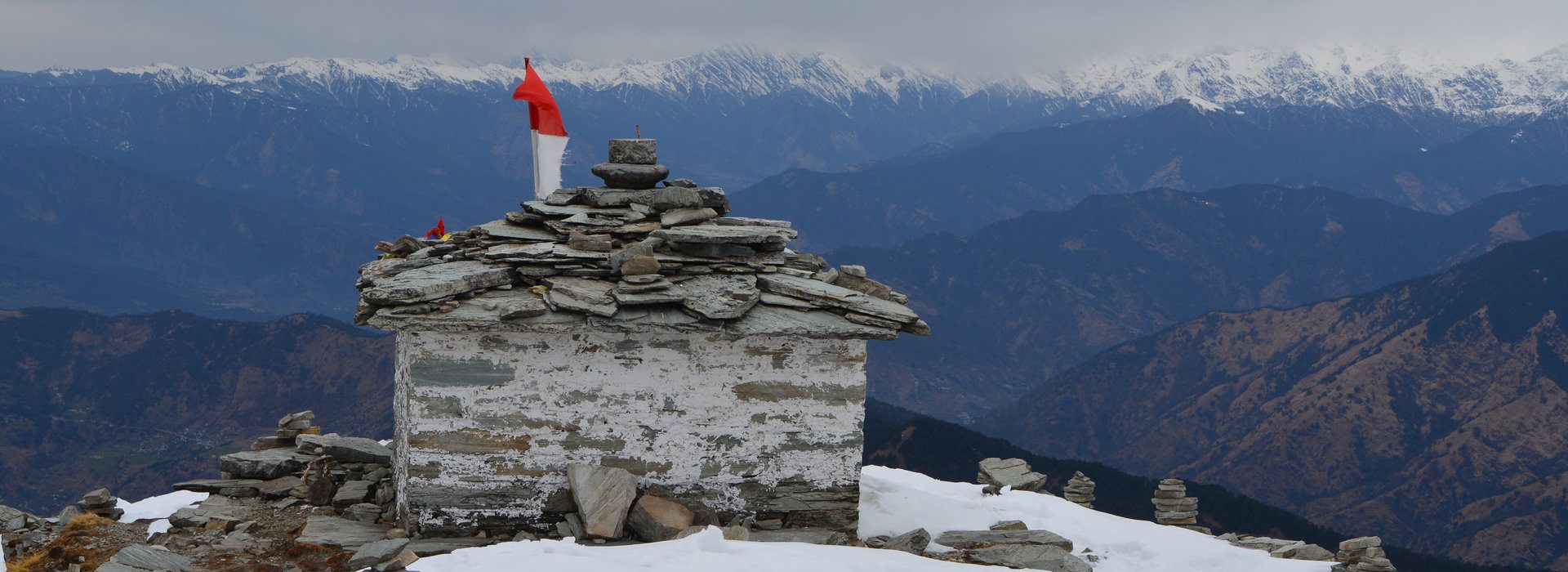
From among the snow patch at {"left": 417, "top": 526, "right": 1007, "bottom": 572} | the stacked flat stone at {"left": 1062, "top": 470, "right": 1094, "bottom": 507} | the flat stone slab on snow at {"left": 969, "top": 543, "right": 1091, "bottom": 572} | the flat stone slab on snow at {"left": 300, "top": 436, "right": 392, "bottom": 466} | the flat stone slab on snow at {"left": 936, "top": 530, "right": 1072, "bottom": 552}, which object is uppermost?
the stacked flat stone at {"left": 1062, "top": 470, "right": 1094, "bottom": 507}

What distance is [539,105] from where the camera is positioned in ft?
58.0

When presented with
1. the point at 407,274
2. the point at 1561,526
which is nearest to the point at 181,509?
the point at 407,274

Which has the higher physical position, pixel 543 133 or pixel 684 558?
pixel 543 133

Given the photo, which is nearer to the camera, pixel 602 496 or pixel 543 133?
pixel 602 496

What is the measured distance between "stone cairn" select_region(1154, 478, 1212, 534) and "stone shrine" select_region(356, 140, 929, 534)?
9193 mm

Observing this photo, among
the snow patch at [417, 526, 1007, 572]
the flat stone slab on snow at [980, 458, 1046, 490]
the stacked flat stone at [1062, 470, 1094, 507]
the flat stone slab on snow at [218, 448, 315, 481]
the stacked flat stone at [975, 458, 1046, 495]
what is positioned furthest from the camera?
the stacked flat stone at [1062, 470, 1094, 507]

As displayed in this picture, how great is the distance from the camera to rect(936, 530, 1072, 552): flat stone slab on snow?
52.1 ft

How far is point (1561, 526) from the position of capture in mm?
82562

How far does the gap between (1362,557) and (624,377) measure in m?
9.79

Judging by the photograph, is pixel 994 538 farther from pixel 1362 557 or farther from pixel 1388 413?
pixel 1388 413

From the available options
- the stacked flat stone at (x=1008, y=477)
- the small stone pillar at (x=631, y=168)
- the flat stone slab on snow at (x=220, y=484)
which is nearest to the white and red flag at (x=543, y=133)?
the small stone pillar at (x=631, y=168)

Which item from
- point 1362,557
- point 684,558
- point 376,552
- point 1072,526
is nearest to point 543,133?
point 376,552

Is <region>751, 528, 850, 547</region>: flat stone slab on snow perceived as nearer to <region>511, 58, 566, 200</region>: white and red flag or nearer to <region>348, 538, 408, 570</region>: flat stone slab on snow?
<region>348, 538, 408, 570</region>: flat stone slab on snow

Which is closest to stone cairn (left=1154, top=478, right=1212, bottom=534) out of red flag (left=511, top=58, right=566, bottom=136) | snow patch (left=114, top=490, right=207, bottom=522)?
red flag (left=511, top=58, right=566, bottom=136)
